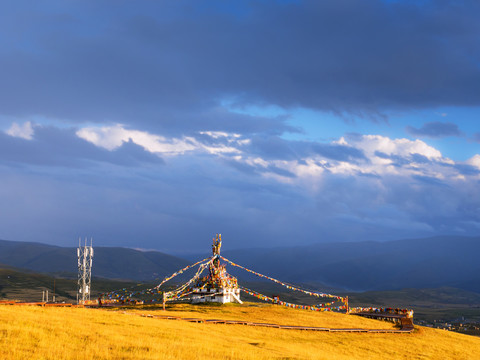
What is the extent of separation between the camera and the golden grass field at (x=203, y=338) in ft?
89.1

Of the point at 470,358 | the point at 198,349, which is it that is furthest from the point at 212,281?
the point at 198,349

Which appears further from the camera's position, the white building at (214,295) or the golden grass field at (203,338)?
the white building at (214,295)

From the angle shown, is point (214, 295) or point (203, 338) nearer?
point (203, 338)

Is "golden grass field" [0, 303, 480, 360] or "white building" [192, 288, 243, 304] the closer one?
"golden grass field" [0, 303, 480, 360]

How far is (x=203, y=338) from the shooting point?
36.4m

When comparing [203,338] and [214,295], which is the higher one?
[214,295]

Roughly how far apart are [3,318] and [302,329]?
2926 centimetres

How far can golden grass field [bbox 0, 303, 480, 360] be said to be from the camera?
1069 inches

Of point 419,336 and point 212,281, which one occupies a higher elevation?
point 212,281

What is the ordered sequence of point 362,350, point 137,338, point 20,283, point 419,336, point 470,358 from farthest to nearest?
point 20,283 → point 419,336 → point 470,358 → point 362,350 → point 137,338

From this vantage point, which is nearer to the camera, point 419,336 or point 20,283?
point 419,336

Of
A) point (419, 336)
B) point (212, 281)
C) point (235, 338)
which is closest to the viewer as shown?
point (235, 338)

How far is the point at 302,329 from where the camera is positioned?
50.8m

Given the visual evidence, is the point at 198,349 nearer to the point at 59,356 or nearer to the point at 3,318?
the point at 59,356
